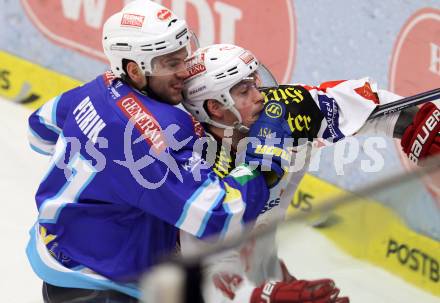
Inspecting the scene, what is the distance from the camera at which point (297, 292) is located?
1454mm

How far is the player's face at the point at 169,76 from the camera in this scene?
6.82 ft

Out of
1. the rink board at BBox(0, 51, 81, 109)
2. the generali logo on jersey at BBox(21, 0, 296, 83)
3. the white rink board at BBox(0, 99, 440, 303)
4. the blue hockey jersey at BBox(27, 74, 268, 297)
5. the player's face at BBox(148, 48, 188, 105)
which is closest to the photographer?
the white rink board at BBox(0, 99, 440, 303)

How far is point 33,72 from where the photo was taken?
4512mm

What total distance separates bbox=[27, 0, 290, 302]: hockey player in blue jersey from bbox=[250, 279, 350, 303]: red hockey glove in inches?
20.0

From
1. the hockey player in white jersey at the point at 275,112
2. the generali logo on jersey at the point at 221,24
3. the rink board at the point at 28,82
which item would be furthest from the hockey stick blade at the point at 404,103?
the rink board at the point at 28,82

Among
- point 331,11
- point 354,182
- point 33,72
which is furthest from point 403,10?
point 33,72

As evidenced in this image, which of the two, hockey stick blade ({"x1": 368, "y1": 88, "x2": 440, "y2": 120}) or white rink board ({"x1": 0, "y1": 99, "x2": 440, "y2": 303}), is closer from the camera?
white rink board ({"x1": 0, "y1": 99, "x2": 440, "y2": 303})

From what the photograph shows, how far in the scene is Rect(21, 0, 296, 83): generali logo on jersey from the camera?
348 cm

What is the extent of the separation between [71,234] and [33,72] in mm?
2478

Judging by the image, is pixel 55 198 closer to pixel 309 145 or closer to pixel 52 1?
pixel 309 145

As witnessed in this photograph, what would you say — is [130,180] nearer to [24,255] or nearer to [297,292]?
[297,292]

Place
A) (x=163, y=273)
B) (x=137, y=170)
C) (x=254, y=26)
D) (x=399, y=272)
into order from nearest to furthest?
1. (x=163, y=273)
2. (x=399, y=272)
3. (x=137, y=170)
4. (x=254, y=26)

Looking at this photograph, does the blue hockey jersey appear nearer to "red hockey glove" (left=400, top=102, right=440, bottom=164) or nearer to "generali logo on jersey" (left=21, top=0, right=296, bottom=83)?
"red hockey glove" (left=400, top=102, right=440, bottom=164)

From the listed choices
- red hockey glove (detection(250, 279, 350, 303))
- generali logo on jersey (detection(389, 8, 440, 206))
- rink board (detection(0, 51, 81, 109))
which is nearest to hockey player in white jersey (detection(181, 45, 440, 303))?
red hockey glove (detection(250, 279, 350, 303))
